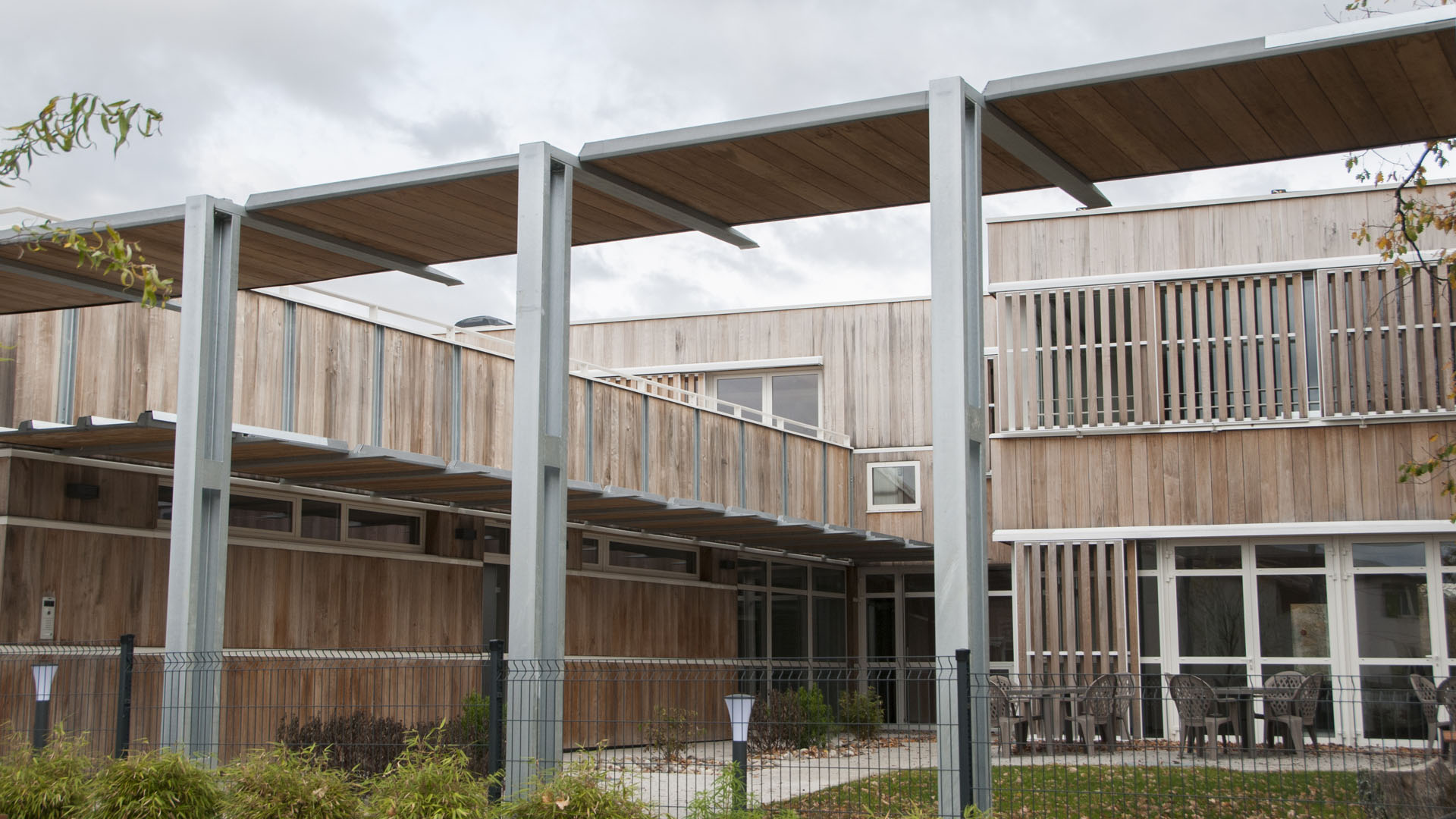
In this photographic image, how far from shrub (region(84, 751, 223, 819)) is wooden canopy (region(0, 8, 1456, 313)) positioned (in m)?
A: 4.04

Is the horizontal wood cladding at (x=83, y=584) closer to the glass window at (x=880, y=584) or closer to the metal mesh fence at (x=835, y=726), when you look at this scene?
the metal mesh fence at (x=835, y=726)

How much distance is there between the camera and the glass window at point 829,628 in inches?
942

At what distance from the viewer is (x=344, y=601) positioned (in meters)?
15.0

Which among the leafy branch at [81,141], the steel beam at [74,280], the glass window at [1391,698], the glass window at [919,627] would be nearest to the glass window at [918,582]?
the glass window at [919,627]

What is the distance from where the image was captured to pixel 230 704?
13.6 meters

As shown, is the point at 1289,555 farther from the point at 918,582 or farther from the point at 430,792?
the point at 430,792

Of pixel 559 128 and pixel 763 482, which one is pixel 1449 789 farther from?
pixel 559 128

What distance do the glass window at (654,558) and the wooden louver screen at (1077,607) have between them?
5307 millimetres

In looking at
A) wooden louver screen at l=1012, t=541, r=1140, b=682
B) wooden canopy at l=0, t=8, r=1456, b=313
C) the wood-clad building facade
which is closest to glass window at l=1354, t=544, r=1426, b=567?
the wood-clad building facade

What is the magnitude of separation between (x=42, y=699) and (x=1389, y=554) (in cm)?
1447

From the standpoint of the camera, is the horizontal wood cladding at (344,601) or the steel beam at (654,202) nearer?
the steel beam at (654,202)

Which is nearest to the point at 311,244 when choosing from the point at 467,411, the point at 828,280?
the point at 467,411

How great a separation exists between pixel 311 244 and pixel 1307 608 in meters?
12.4

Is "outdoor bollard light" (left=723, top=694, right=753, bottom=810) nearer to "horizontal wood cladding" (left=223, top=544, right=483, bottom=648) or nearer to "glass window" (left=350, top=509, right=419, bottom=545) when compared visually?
"horizontal wood cladding" (left=223, top=544, right=483, bottom=648)
